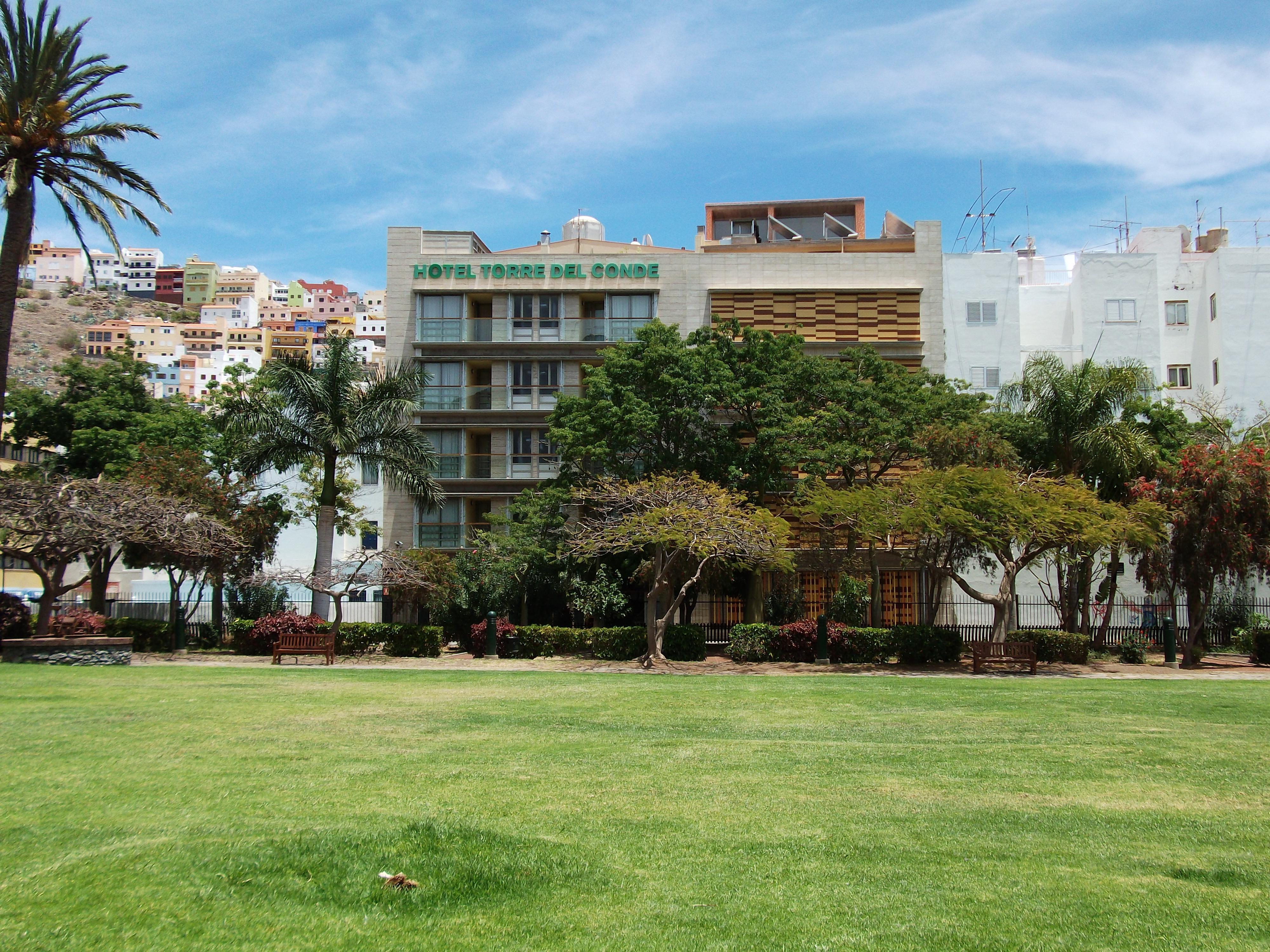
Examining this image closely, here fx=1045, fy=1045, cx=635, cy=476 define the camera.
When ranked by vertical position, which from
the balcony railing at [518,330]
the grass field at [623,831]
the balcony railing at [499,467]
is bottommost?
the grass field at [623,831]

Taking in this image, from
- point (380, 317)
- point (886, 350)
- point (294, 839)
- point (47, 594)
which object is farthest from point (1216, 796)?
point (380, 317)

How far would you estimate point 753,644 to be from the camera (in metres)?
30.5

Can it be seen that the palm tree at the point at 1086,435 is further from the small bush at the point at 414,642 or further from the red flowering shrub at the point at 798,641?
the small bush at the point at 414,642

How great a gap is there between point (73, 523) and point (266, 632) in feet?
24.6

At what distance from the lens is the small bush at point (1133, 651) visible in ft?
100

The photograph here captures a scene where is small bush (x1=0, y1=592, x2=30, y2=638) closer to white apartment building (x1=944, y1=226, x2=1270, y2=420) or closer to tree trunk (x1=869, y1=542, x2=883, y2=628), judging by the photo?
tree trunk (x1=869, y1=542, x2=883, y2=628)

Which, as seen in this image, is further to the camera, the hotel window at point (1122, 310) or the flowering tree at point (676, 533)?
the hotel window at point (1122, 310)

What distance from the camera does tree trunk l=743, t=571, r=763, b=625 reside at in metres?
36.5

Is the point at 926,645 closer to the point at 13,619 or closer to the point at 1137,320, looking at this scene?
the point at 13,619

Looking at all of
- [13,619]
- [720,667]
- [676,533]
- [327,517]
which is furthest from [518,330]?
[13,619]

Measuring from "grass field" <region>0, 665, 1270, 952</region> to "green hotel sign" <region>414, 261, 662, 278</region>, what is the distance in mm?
32415

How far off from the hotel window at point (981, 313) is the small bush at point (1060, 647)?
817 inches

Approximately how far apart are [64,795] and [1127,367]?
36.2 m

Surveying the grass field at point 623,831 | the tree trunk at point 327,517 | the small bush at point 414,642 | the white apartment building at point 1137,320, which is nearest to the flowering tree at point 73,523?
the tree trunk at point 327,517
